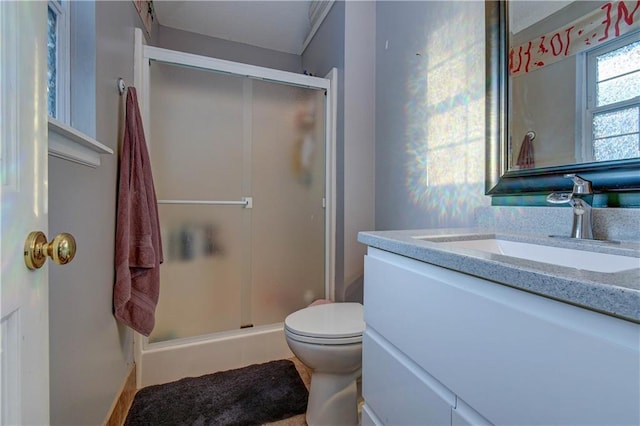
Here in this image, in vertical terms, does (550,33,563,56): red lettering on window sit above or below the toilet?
above

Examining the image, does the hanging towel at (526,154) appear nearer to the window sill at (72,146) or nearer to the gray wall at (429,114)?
the gray wall at (429,114)

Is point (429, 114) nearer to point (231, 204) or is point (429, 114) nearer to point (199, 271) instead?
point (231, 204)

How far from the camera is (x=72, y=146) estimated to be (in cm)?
85

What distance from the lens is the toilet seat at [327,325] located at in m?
1.20

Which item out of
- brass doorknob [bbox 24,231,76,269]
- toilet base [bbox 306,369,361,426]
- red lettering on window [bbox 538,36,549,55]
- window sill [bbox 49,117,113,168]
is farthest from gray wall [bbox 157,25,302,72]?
toilet base [bbox 306,369,361,426]

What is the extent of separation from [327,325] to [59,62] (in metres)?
1.37

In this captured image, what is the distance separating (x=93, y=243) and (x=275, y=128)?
1219 millimetres

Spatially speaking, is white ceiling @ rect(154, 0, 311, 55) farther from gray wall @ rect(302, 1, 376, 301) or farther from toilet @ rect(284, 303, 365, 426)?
toilet @ rect(284, 303, 365, 426)

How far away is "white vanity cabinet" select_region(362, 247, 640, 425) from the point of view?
354 millimetres

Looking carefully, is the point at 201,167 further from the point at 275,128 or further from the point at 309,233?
the point at 309,233

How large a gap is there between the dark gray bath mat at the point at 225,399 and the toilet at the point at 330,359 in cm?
20

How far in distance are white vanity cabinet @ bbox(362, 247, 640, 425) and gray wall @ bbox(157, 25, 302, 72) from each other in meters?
2.38

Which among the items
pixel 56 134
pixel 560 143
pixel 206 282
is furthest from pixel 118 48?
pixel 560 143

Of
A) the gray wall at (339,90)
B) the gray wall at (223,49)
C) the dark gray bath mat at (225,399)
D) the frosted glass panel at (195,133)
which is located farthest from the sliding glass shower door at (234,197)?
the gray wall at (223,49)
